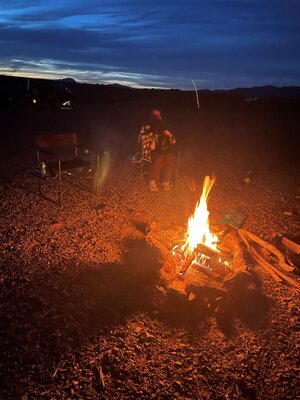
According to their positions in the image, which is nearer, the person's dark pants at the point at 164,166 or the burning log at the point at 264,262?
the burning log at the point at 264,262

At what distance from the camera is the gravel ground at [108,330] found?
2.72 m

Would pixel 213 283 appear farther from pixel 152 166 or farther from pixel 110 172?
pixel 110 172

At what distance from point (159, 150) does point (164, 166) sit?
0.38 m

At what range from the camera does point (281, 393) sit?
2721mm

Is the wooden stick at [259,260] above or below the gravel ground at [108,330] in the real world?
above

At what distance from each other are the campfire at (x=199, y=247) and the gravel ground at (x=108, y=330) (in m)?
0.47

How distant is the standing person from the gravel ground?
174 cm

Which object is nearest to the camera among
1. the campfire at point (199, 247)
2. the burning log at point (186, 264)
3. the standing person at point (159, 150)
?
the burning log at point (186, 264)

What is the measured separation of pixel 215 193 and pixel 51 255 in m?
3.93

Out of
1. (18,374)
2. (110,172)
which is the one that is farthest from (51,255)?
(110,172)

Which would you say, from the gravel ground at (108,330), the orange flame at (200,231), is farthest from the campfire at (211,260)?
the gravel ground at (108,330)

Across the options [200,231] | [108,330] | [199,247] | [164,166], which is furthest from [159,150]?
[108,330]

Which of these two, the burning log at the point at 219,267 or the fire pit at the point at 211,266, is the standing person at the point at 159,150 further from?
the burning log at the point at 219,267

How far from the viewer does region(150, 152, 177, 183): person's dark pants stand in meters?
6.98
